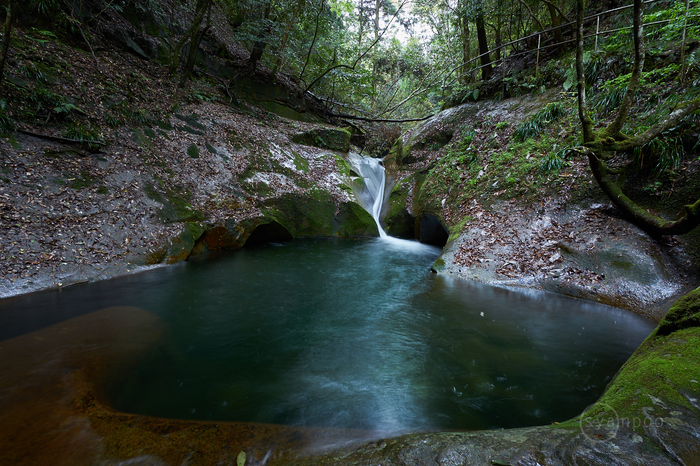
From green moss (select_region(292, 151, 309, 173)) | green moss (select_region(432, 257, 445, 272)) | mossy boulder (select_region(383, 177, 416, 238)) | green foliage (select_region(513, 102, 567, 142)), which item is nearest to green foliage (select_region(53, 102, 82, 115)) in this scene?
green moss (select_region(292, 151, 309, 173))

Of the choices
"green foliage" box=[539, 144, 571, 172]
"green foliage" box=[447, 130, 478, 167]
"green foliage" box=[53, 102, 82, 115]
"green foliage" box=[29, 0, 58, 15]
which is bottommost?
"green foliage" box=[53, 102, 82, 115]

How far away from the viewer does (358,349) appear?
399 centimetres

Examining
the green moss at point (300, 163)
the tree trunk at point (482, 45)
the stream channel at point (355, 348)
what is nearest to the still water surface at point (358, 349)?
the stream channel at point (355, 348)

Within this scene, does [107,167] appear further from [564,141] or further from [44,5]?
[564,141]

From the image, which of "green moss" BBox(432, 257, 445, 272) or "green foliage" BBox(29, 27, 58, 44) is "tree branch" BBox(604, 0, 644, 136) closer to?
"green moss" BBox(432, 257, 445, 272)

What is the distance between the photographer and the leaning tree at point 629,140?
469cm

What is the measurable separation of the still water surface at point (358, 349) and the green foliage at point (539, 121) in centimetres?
542

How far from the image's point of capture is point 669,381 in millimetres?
1877

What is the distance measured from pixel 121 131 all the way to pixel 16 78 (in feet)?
6.90

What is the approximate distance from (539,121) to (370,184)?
23.0ft

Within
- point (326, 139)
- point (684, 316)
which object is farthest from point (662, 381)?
point (326, 139)

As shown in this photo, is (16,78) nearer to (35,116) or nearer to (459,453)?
(35,116)

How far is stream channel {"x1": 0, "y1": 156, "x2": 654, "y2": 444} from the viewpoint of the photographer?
2791 mm

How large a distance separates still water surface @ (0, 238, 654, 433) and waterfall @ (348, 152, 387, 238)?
20.0 ft
